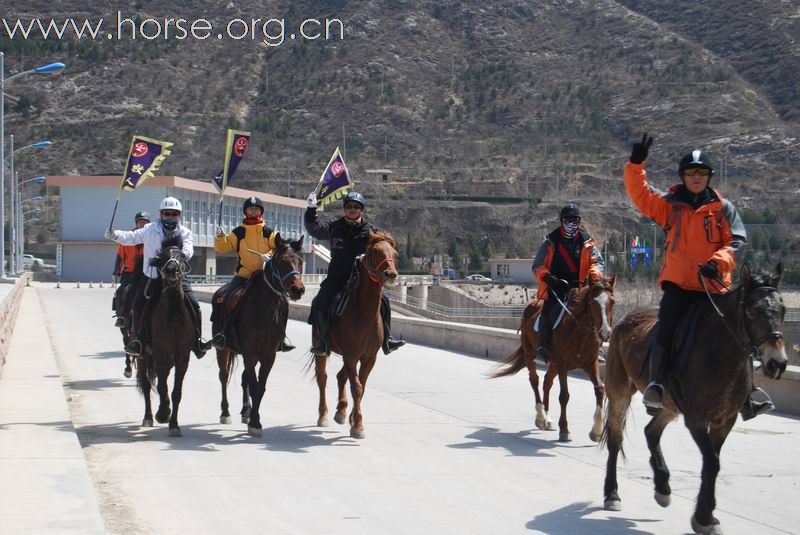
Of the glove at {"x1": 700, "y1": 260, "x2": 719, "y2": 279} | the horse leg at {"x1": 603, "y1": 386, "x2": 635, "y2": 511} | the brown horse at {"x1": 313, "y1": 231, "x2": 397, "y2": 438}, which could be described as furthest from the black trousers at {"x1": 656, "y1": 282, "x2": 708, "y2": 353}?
the brown horse at {"x1": 313, "y1": 231, "x2": 397, "y2": 438}

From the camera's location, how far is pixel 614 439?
9.19 m

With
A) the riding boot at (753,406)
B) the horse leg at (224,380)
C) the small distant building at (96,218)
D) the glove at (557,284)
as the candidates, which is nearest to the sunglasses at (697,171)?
the riding boot at (753,406)

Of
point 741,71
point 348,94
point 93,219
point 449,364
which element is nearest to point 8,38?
point 348,94

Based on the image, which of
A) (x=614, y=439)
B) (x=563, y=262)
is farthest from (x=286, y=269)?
(x=614, y=439)

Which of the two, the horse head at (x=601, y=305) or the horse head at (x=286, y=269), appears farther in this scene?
the horse head at (x=601, y=305)

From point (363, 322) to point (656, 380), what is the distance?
488 centimetres

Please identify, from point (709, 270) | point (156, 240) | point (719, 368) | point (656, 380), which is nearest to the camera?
point (719, 368)

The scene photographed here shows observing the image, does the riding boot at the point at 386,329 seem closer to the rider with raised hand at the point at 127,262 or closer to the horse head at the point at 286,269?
the horse head at the point at 286,269

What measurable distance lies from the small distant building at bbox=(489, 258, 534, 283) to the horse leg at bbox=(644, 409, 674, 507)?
307ft

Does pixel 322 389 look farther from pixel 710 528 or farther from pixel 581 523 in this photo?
pixel 710 528

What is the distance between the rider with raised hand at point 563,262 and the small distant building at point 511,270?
88.9 meters

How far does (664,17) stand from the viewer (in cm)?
17950

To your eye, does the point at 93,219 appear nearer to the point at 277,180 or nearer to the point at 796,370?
the point at 277,180

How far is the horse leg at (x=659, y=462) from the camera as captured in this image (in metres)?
8.52
